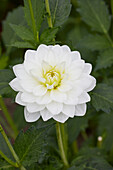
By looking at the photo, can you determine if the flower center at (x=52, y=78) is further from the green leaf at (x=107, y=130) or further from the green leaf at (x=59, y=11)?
the green leaf at (x=107, y=130)

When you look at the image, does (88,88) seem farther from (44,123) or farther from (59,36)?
(59,36)

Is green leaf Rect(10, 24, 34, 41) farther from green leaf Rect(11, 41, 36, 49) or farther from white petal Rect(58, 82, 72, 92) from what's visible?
white petal Rect(58, 82, 72, 92)

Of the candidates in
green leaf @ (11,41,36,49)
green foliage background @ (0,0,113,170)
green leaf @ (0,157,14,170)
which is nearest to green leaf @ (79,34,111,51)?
green foliage background @ (0,0,113,170)

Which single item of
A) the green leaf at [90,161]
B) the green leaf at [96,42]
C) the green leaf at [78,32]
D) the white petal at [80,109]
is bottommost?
the green leaf at [90,161]

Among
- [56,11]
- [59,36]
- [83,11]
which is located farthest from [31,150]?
[59,36]

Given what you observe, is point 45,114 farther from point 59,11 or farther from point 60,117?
point 59,11

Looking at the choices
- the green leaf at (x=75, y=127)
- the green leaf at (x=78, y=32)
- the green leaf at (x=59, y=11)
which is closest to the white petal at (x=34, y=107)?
the green leaf at (x=59, y=11)
